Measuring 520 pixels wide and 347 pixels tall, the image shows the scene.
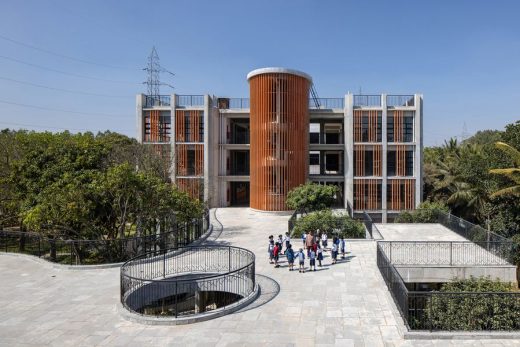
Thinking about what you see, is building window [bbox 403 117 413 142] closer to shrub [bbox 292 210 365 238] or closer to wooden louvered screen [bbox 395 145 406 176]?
wooden louvered screen [bbox 395 145 406 176]

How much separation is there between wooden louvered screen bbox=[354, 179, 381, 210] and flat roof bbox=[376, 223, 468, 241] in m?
10.4

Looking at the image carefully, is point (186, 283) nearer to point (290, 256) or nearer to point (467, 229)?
point (290, 256)

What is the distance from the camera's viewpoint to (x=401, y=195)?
39.5 meters

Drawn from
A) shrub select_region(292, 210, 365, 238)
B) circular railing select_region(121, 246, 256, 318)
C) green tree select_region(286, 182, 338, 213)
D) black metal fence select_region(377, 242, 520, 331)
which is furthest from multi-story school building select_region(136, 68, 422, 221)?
black metal fence select_region(377, 242, 520, 331)

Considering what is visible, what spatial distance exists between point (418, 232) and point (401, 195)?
45.9 feet

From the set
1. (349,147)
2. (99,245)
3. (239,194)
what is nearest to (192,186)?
(239,194)

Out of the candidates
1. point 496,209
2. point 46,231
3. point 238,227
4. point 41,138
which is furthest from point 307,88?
point 46,231

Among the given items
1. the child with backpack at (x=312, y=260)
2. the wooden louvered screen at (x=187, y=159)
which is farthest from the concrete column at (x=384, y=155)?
the child with backpack at (x=312, y=260)

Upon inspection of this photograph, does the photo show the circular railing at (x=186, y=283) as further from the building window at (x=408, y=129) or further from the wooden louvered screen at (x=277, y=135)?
the building window at (x=408, y=129)

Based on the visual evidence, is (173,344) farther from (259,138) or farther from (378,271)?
(259,138)

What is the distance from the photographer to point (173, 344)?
10.3 metres

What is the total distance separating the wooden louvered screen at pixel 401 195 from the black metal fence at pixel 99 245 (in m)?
22.7

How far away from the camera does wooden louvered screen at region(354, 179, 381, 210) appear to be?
130 ft

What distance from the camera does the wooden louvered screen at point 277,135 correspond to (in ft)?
123
